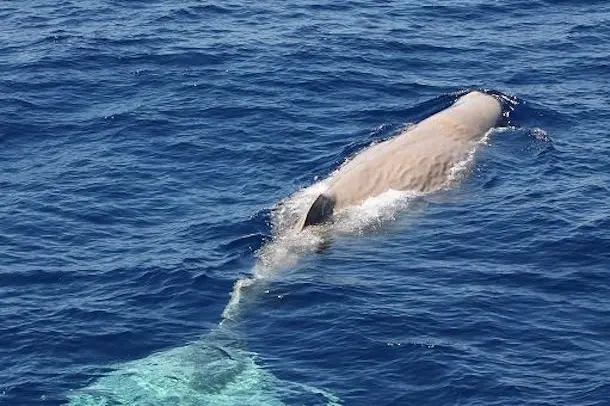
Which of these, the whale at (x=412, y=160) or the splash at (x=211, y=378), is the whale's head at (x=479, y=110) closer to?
the whale at (x=412, y=160)

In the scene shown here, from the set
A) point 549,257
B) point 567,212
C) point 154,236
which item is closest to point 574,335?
point 549,257

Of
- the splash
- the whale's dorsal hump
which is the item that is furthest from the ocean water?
the whale's dorsal hump

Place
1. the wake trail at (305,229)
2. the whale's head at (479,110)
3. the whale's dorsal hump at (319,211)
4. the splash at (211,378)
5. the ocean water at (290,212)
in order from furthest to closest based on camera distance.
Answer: the whale's head at (479,110) < the whale's dorsal hump at (319,211) < the wake trail at (305,229) < the ocean water at (290,212) < the splash at (211,378)

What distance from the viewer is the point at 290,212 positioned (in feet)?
179

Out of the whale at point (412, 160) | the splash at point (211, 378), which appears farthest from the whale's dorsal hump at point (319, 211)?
the splash at point (211, 378)

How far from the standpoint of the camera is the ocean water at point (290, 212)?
→ 42.6 m

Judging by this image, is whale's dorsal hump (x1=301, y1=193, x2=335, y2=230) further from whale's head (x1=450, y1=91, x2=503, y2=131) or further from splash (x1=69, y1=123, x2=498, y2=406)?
whale's head (x1=450, y1=91, x2=503, y2=131)

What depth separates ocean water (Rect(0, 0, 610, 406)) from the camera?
42625 millimetres

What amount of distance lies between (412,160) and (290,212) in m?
6.73

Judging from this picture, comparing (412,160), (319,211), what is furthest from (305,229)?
(412,160)

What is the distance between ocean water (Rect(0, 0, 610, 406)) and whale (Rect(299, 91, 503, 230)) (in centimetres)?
90

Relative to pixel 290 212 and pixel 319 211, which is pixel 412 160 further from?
pixel 319 211

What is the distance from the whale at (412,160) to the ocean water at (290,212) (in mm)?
903

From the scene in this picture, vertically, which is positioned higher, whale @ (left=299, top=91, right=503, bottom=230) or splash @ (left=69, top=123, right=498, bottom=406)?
whale @ (left=299, top=91, right=503, bottom=230)
